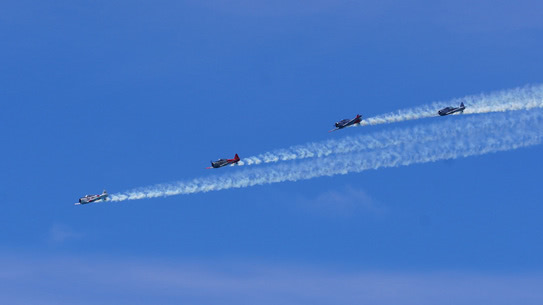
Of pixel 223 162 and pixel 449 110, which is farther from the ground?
pixel 223 162

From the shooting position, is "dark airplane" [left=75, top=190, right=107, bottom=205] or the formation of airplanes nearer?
the formation of airplanes

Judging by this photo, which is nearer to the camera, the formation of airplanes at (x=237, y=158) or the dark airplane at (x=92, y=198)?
the formation of airplanes at (x=237, y=158)

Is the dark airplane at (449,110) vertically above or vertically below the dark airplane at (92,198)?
below

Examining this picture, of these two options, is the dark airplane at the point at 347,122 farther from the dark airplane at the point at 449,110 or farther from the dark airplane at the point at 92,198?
the dark airplane at the point at 92,198

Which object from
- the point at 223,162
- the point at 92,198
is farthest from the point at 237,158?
the point at 92,198

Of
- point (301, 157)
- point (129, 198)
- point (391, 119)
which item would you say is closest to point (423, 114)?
point (391, 119)

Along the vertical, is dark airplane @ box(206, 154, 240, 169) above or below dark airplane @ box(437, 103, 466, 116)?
above

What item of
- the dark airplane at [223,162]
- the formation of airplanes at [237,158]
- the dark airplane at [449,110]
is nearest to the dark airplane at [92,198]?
the formation of airplanes at [237,158]

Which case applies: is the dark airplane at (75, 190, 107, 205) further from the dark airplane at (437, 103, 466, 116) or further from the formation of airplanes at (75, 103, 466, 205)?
the dark airplane at (437, 103, 466, 116)

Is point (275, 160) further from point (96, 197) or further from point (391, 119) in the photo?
point (96, 197)

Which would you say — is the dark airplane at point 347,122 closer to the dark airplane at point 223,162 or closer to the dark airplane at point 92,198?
the dark airplane at point 223,162

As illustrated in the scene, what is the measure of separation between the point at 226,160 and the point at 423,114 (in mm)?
34853

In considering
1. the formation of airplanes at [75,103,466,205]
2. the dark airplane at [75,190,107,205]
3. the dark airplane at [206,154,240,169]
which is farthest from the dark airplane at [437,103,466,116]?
the dark airplane at [75,190,107,205]

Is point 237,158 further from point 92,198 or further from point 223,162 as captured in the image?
point 92,198
